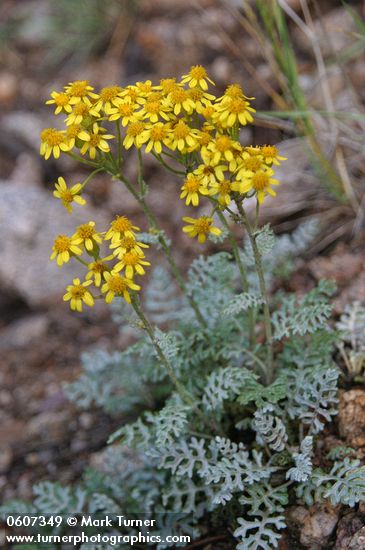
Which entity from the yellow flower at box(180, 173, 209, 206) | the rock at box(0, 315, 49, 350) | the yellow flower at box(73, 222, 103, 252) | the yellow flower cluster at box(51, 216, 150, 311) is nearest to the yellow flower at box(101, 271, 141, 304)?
the yellow flower cluster at box(51, 216, 150, 311)

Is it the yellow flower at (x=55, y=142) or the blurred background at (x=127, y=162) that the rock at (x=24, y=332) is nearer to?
the blurred background at (x=127, y=162)

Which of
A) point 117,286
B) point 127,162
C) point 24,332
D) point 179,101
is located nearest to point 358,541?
point 117,286

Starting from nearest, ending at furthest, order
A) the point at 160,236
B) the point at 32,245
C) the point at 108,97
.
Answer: the point at 108,97 → the point at 160,236 → the point at 32,245

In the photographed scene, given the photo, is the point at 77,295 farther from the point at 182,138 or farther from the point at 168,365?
the point at 182,138

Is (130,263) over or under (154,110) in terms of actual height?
under

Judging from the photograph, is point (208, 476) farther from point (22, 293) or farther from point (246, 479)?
point (22, 293)

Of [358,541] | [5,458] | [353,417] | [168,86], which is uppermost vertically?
[168,86]

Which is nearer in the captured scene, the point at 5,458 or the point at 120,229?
the point at 120,229

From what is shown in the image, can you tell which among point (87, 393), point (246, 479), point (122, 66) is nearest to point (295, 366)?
point (246, 479)
